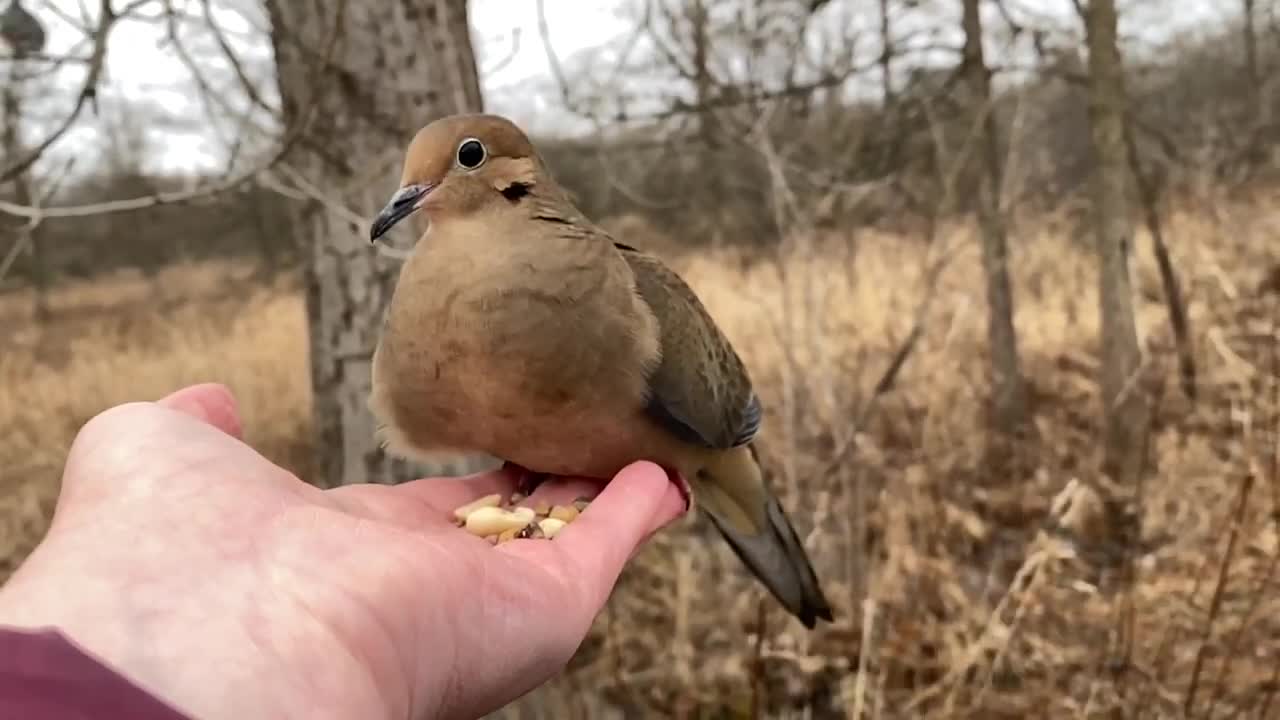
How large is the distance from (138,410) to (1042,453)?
4281 mm

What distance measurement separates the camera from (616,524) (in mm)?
1790

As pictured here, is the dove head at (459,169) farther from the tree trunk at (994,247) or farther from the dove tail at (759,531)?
the tree trunk at (994,247)

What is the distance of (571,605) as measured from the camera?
160 centimetres

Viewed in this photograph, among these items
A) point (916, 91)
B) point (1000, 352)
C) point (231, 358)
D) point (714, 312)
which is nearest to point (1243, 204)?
point (1000, 352)

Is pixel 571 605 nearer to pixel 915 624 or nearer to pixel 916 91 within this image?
pixel 915 624

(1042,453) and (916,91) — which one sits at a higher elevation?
(916,91)

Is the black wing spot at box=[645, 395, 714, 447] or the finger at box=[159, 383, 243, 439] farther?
the black wing spot at box=[645, 395, 714, 447]

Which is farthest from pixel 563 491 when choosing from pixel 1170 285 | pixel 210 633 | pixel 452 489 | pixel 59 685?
pixel 1170 285

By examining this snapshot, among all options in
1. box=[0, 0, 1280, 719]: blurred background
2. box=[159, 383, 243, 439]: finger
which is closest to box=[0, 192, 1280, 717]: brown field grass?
box=[0, 0, 1280, 719]: blurred background

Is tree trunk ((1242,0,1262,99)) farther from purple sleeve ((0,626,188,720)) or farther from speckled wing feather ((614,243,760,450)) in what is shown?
purple sleeve ((0,626,188,720))

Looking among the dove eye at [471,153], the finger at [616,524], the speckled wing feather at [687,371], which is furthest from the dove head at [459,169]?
the finger at [616,524]

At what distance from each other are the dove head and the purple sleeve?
1.05 m

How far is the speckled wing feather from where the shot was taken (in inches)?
78.9

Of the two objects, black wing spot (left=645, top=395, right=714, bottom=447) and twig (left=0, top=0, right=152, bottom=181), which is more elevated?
twig (left=0, top=0, right=152, bottom=181)
